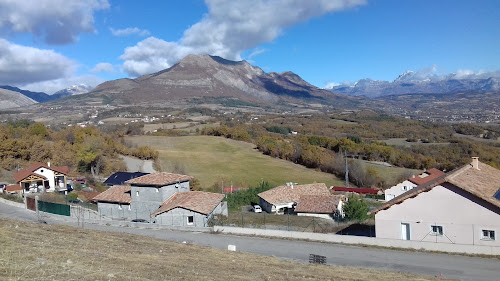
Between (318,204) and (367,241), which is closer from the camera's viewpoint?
(367,241)

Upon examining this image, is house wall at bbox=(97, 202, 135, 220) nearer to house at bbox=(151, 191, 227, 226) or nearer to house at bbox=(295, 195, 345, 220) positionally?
house at bbox=(151, 191, 227, 226)

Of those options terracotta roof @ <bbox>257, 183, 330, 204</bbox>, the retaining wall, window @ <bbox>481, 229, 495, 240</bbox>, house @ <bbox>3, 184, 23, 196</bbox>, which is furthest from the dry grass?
house @ <bbox>3, 184, 23, 196</bbox>

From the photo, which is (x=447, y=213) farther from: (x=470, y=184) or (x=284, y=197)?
(x=284, y=197)

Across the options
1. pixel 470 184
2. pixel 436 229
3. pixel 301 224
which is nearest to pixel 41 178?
pixel 301 224

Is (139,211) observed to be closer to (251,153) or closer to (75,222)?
(75,222)

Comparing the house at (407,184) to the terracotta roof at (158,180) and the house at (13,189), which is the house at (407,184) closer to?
the terracotta roof at (158,180)

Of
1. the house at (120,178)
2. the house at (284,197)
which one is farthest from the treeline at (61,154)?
the house at (284,197)
